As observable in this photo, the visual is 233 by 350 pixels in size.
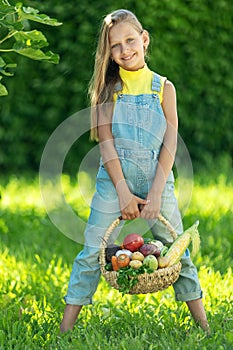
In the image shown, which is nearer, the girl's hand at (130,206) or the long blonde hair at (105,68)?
the girl's hand at (130,206)

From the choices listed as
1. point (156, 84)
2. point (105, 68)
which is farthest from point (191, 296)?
point (105, 68)

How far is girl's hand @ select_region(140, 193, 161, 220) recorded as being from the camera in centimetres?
336

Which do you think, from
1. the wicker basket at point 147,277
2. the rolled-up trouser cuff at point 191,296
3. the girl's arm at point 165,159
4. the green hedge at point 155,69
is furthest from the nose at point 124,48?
the green hedge at point 155,69

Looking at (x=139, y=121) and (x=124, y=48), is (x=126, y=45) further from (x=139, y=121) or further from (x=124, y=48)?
(x=139, y=121)

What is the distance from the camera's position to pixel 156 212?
337 cm

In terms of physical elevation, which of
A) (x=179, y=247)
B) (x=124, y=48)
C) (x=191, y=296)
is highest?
(x=124, y=48)

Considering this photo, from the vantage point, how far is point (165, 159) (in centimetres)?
344

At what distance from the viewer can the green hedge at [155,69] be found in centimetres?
743

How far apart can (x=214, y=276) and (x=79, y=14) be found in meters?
3.80

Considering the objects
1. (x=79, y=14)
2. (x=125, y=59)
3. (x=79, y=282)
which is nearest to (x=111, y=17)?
(x=125, y=59)

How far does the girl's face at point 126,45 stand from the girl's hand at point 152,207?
0.57m

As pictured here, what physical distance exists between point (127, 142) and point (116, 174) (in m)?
0.15

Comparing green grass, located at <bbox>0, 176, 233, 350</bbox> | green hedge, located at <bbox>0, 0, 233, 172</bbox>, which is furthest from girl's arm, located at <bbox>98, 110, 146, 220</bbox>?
green hedge, located at <bbox>0, 0, 233, 172</bbox>

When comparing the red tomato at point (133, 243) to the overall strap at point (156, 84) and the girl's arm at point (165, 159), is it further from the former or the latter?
the overall strap at point (156, 84)
